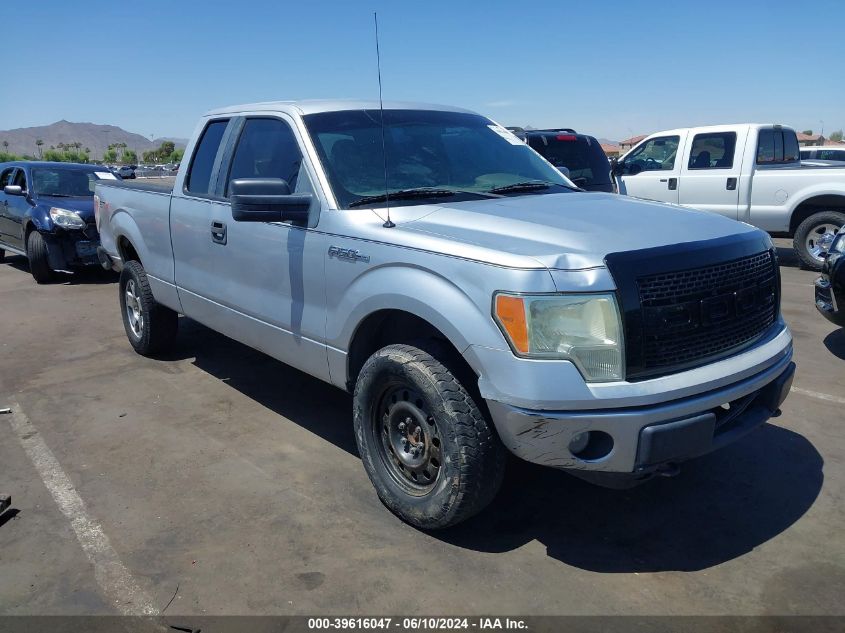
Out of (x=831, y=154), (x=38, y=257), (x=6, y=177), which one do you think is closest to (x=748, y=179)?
(x=831, y=154)

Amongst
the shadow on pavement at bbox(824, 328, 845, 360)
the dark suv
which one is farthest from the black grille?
the dark suv

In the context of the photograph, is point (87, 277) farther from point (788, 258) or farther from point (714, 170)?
point (788, 258)

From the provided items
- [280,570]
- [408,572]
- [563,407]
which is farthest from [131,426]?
[563,407]

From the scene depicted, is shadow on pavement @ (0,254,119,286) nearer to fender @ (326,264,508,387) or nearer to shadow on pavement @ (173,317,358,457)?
shadow on pavement @ (173,317,358,457)

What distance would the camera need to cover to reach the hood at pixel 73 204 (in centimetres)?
1017

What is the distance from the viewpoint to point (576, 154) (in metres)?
10.0

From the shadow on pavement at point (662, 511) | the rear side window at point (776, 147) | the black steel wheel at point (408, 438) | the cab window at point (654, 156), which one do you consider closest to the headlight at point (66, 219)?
the shadow on pavement at point (662, 511)

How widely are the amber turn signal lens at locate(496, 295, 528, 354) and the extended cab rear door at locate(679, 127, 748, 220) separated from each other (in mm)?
9071

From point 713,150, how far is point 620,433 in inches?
384

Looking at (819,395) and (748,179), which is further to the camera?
(748,179)

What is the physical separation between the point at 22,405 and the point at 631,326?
4532 mm

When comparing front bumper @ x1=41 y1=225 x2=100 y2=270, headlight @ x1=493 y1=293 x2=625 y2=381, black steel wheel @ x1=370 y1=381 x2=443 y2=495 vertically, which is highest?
headlight @ x1=493 y1=293 x2=625 y2=381

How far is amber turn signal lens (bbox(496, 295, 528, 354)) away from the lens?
9.31ft

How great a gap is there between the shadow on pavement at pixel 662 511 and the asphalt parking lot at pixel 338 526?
0.04 feet
